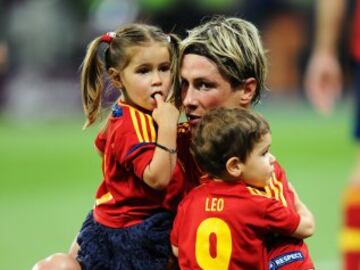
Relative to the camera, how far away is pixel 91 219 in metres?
4.35

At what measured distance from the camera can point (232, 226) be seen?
381 cm

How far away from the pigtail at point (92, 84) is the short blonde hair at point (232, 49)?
379 millimetres

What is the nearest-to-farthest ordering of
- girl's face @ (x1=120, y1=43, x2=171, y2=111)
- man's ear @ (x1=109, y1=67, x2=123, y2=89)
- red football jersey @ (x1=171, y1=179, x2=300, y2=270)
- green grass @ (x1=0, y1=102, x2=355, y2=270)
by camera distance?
red football jersey @ (x1=171, y1=179, x2=300, y2=270), girl's face @ (x1=120, y1=43, x2=171, y2=111), man's ear @ (x1=109, y1=67, x2=123, y2=89), green grass @ (x1=0, y1=102, x2=355, y2=270)

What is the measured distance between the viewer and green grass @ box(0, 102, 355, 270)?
331 inches

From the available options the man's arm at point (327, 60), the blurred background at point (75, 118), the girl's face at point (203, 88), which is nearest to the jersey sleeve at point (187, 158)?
the girl's face at point (203, 88)

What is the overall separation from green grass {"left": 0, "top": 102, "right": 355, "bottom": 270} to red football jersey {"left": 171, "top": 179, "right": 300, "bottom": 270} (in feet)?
12.0

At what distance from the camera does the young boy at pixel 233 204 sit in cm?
381

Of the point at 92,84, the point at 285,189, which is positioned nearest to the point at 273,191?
the point at 285,189

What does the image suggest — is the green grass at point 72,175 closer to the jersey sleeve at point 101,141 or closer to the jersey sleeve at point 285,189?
the jersey sleeve at point 101,141

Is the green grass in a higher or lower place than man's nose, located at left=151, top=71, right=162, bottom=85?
lower

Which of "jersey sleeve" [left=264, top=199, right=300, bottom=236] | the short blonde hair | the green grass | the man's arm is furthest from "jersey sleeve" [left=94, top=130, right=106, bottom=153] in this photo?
the green grass

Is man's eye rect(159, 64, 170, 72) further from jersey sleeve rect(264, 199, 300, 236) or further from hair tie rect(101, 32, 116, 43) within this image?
jersey sleeve rect(264, 199, 300, 236)

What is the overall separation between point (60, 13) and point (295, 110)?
3.99m

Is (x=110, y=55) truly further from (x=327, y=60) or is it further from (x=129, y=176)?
(x=327, y=60)
